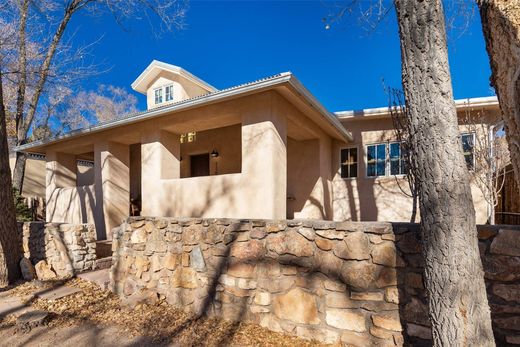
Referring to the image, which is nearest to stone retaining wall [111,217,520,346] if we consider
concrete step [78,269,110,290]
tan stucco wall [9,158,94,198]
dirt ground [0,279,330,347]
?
dirt ground [0,279,330,347]

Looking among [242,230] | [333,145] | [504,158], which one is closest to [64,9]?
[333,145]

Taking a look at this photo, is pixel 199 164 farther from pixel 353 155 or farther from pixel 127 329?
pixel 127 329

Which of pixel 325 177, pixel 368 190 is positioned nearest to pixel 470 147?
pixel 368 190

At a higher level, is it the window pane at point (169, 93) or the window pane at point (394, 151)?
the window pane at point (169, 93)

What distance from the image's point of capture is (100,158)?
8109 millimetres

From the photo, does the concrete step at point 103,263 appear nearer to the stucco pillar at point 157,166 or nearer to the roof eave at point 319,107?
the stucco pillar at point 157,166

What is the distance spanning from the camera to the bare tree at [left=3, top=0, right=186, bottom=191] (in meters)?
7.43

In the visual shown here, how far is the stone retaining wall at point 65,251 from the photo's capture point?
5.70 meters

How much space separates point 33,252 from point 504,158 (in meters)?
12.0

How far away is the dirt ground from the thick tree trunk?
2.64 m

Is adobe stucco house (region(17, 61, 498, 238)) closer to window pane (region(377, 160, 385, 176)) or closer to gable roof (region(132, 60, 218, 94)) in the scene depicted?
window pane (region(377, 160, 385, 176))

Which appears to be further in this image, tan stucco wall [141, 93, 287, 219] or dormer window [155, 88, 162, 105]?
dormer window [155, 88, 162, 105]

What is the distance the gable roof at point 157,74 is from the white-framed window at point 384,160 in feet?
25.5

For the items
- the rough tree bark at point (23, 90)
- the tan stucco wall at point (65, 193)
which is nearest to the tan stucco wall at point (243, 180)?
the tan stucco wall at point (65, 193)
